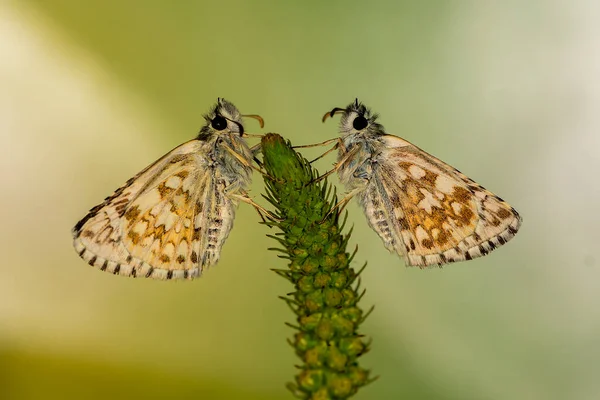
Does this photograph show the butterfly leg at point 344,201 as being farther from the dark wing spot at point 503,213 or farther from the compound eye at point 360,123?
the dark wing spot at point 503,213

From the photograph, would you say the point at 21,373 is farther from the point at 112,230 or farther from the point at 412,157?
the point at 412,157

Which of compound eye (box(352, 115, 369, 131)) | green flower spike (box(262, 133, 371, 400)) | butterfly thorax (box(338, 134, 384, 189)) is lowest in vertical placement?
green flower spike (box(262, 133, 371, 400))

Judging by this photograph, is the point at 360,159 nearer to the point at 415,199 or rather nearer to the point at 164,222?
the point at 415,199

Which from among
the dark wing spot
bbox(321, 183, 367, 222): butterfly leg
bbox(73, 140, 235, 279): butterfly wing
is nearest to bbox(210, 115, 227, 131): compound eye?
bbox(73, 140, 235, 279): butterfly wing

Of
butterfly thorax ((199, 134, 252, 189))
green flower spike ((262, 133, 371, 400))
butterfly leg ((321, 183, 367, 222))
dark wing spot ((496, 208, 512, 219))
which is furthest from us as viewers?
butterfly thorax ((199, 134, 252, 189))

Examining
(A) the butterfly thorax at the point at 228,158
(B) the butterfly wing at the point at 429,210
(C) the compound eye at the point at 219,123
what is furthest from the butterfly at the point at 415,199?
(C) the compound eye at the point at 219,123

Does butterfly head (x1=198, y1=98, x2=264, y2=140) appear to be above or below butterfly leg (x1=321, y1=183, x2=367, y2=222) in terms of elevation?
above

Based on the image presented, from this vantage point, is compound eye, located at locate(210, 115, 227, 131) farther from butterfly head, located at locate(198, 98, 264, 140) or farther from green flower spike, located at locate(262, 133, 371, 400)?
green flower spike, located at locate(262, 133, 371, 400)
